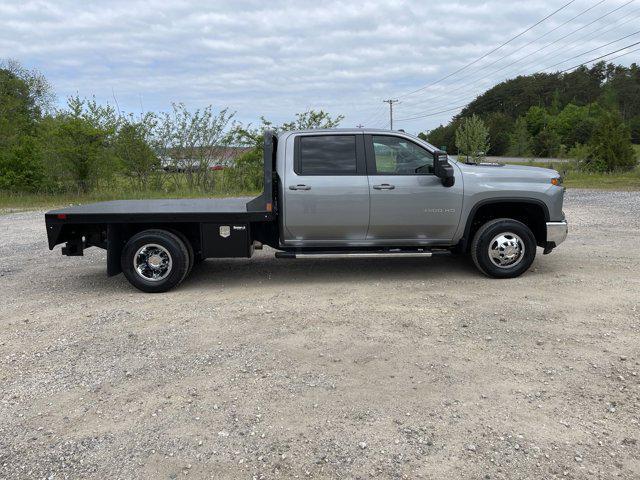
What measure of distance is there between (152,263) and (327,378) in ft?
→ 10.6

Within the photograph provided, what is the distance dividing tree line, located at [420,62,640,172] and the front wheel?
40260 mm

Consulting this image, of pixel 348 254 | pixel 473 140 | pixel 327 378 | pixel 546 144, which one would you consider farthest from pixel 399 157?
pixel 546 144

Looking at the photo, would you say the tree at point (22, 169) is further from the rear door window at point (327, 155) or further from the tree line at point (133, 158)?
the rear door window at point (327, 155)

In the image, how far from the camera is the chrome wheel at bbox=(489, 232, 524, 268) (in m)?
6.47

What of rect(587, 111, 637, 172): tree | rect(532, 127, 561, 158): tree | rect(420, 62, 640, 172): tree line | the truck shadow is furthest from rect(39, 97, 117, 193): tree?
rect(532, 127, 561, 158): tree

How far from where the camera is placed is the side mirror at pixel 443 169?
20.2 ft

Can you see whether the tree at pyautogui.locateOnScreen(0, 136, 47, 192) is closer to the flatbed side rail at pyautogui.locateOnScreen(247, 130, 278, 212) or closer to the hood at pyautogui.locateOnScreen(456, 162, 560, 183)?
the flatbed side rail at pyautogui.locateOnScreen(247, 130, 278, 212)

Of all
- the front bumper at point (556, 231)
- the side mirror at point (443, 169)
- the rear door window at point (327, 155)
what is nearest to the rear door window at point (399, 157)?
the side mirror at point (443, 169)

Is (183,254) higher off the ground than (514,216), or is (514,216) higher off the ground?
(514,216)

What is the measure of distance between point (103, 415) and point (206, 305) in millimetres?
2357

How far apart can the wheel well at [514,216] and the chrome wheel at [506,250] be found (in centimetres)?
34

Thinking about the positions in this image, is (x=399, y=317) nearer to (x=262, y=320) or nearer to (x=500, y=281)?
(x=262, y=320)

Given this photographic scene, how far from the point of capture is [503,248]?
6.48m

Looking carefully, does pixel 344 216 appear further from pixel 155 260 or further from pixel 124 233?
pixel 124 233
